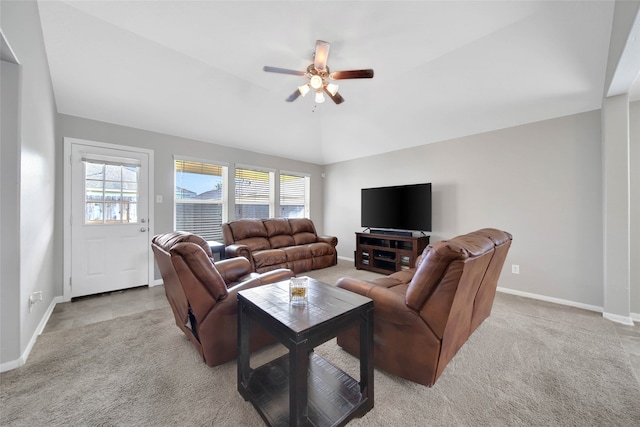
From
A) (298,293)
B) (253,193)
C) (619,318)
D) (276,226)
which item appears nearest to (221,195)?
(253,193)

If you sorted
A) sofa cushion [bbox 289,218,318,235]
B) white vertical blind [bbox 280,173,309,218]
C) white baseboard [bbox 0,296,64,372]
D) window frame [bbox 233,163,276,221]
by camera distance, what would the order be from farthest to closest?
white vertical blind [bbox 280,173,309,218]
sofa cushion [bbox 289,218,318,235]
window frame [bbox 233,163,276,221]
white baseboard [bbox 0,296,64,372]

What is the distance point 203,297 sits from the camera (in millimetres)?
1678

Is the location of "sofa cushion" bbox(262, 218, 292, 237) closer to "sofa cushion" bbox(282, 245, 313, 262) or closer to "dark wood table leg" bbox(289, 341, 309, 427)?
"sofa cushion" bbox(282, 245, 313, 262)

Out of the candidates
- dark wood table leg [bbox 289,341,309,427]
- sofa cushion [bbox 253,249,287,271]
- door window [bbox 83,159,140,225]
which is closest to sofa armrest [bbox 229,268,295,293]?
dark wood table leg [bbox 289,341,309,427]

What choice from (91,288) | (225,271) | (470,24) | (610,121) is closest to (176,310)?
(225,271)

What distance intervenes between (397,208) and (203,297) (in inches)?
142

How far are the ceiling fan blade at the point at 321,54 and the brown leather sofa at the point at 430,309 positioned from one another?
2035 millimetres

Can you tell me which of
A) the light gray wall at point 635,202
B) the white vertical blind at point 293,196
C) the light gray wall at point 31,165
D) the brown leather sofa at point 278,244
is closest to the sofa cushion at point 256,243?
the brown leather sofa at point 278,244

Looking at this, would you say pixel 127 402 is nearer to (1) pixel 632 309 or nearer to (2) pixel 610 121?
(1) pixel 632 309

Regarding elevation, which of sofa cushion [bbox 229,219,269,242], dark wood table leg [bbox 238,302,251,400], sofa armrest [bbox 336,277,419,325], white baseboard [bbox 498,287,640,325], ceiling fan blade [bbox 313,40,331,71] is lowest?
white baseboard [bbox 498,287,640,325]

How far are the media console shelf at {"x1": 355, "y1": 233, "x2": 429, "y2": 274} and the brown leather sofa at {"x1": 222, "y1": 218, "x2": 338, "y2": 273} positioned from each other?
601mm

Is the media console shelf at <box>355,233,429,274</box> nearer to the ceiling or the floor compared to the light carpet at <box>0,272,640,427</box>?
nearer to the ceiling

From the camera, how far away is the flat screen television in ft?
13.4

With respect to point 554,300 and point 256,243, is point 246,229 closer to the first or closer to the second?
point 256,243
